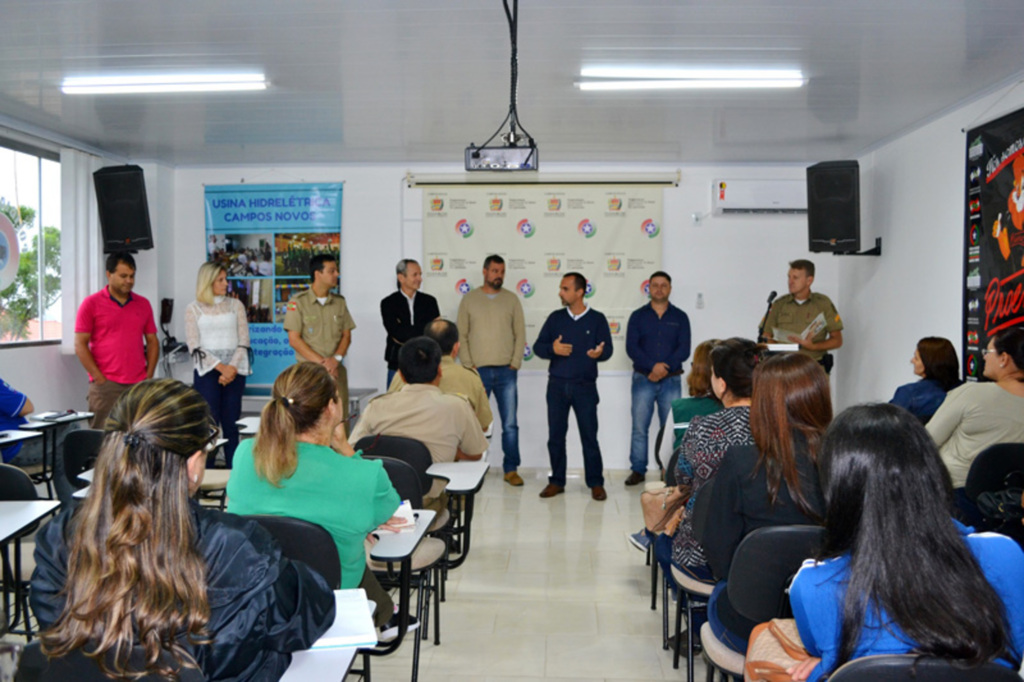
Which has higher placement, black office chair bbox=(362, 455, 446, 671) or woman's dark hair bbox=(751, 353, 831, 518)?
woman's dark hair bbox=(751, 353, 831, 518)

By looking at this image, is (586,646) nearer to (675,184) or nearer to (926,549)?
(926,549)

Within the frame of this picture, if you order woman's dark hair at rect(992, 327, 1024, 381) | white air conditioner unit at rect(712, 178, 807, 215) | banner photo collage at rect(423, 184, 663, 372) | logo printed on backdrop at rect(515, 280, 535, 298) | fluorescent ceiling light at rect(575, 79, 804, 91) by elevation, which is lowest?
woman's dark hair at rect(992, 327, 1024, 381)

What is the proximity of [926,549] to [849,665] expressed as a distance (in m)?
0.26

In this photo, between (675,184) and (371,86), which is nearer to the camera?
(371,86)

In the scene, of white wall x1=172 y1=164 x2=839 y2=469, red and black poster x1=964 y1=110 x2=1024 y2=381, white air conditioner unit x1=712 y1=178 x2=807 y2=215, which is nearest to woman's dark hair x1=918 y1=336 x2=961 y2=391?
red and black poster x1=964 y1=110 x2=1024 y2=381

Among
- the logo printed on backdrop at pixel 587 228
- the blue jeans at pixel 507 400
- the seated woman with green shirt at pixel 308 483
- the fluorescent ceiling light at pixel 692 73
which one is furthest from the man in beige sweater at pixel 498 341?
the seated woman with green shirt at pixel 308 483

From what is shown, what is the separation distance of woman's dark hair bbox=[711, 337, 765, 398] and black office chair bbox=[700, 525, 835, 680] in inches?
29.0

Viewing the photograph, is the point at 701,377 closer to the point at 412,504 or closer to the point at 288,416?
the point at 412,504

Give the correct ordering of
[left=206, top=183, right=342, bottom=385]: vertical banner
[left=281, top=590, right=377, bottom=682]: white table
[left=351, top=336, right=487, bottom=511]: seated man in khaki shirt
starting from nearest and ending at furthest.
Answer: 1. [left=281, top=590, right=377, bottom=682]: white table
2. [left=351, top=336, right=487, bottom=511]: seated man in khaki shirt
3. [left=206, top=183, right=342, bottom=385]: vertical banner

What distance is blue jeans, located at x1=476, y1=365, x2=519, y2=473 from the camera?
6.55 metres

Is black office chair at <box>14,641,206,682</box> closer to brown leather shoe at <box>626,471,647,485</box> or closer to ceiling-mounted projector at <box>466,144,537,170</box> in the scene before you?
ceiling-mounted projector at <box>466,144,537,170</box>

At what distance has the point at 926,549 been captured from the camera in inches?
56.6

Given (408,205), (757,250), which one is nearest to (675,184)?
(757,250)

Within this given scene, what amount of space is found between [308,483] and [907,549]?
4.73 feet
